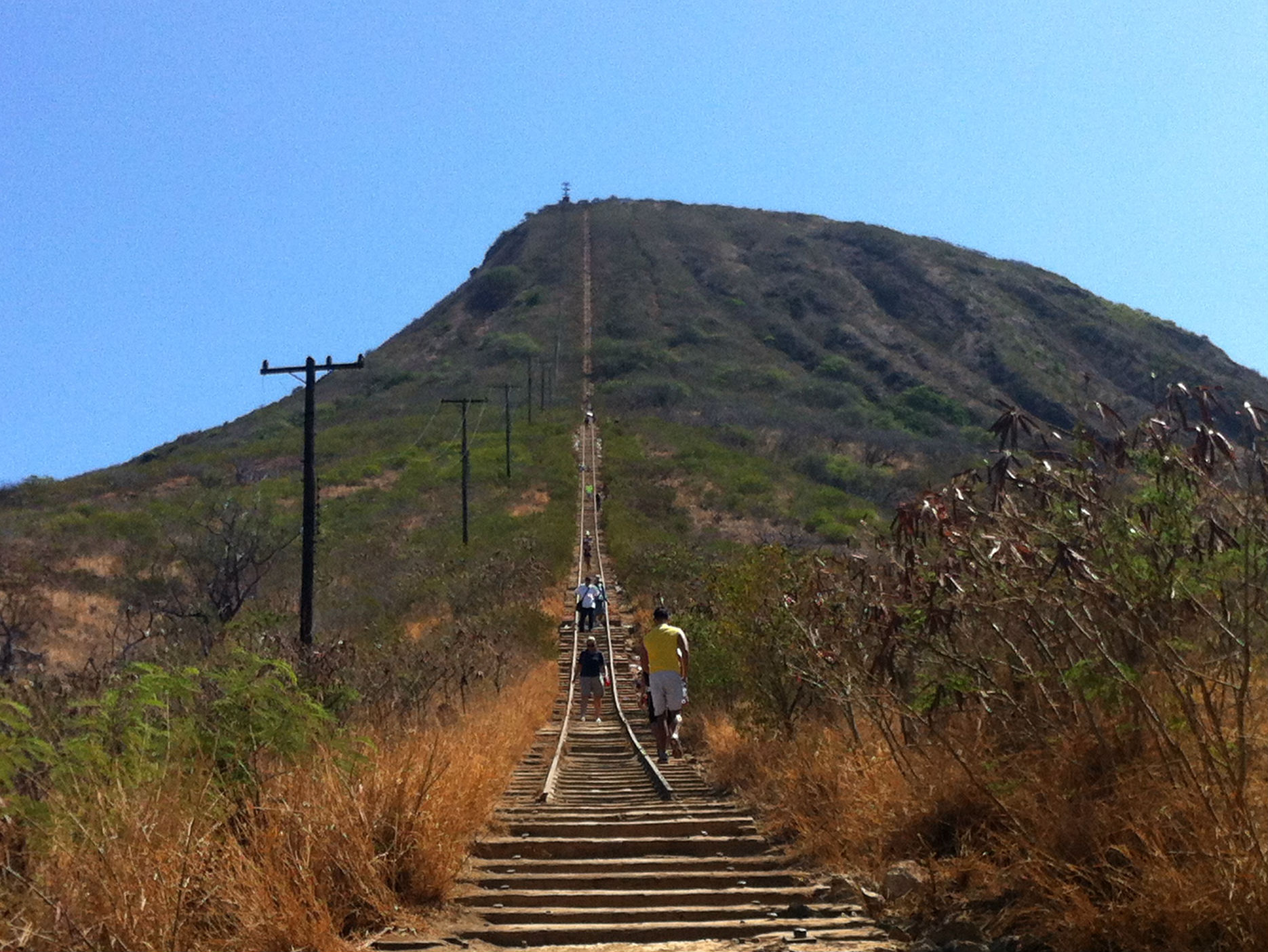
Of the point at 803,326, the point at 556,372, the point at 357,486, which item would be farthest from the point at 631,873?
the point at 803,326

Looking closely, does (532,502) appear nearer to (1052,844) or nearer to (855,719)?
(855,719)

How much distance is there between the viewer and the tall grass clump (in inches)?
195

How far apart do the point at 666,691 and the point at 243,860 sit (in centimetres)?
850

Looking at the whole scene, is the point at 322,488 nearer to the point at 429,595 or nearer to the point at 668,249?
the point at 429,595

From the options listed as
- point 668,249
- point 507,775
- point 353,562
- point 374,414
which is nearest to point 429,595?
point 353,562

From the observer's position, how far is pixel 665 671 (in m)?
13.7

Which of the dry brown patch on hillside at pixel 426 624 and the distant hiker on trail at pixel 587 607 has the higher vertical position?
the distant hiker on trail at pixel 587 607

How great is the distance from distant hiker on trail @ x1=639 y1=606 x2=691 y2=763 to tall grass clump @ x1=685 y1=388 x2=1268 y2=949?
5234mm

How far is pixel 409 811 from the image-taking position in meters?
7.23

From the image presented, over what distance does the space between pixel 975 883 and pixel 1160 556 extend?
2146 mm

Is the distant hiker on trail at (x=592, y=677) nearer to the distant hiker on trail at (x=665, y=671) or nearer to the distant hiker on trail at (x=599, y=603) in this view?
the distant hiker on trail at (x=665, y=671)

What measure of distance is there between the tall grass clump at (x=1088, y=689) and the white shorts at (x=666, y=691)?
5.44m

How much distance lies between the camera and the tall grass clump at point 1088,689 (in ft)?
16.3

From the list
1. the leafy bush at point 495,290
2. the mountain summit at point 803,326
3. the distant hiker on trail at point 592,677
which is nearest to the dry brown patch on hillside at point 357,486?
the mountain summit at point 803,326
